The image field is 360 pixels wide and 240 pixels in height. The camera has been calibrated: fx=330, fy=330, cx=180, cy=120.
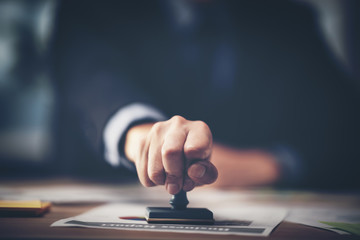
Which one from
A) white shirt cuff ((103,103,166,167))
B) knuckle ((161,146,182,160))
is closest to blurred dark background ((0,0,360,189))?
white shirt cuff ((103,103,166,167))

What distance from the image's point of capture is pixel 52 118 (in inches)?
66.0

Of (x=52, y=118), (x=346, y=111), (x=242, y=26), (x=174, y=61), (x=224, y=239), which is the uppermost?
(x=242, y=26)

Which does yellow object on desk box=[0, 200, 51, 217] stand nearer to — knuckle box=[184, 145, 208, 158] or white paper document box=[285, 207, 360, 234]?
knuckle box=[184, 145, 208, 158]

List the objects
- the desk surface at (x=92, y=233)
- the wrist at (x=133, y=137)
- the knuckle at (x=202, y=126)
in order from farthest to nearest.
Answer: the wrist at (x=133, y=137), the knuckle at (x=202, y=126), the desk surface at (x=92, y=233)

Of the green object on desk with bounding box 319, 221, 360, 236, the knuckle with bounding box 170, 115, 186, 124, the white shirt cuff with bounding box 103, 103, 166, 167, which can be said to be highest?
the white shirt cuff with bounding box 103, 103, 166, 167

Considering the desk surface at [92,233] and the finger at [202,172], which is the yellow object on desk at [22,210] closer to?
the desk surface at [92,233]

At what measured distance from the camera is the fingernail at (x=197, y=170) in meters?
0.34

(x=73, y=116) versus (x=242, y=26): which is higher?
(x=242, y=26)

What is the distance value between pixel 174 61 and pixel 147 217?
120 centimetres

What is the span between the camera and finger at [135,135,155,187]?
0.40 m

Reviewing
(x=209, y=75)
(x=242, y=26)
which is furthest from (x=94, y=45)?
(x=242, y=26)

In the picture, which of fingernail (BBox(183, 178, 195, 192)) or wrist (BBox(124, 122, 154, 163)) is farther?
wrist (BBox(124, 122, 154, 163))

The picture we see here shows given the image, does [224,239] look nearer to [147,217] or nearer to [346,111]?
[147,217]

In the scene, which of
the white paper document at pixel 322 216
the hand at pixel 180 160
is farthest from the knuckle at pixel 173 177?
the white paper document at pixel 322 216
